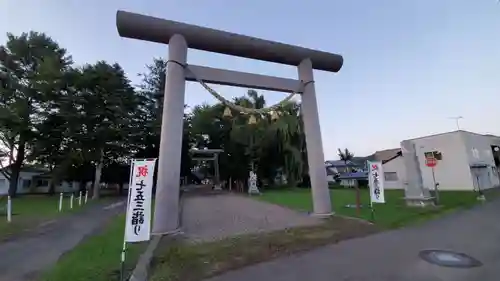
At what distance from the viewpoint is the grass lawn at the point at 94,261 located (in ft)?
12.3

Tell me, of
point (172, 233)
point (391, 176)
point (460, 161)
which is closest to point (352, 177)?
point (391, 176)

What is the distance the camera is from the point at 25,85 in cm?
2081

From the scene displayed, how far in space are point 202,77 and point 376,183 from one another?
6313 millimetres

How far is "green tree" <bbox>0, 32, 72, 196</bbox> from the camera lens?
64.4 ft

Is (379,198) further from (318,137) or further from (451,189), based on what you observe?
(451,189)

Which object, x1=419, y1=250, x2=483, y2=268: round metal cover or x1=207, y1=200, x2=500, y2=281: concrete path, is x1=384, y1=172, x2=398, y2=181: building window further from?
x1=419, y1=250, x2=483, y2=268: round metal cover

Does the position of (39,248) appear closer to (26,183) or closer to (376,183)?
(376,183)

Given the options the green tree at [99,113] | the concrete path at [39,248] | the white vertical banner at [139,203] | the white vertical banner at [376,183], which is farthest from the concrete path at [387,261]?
the green tree at [99,113]

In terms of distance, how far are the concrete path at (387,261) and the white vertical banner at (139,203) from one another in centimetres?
144

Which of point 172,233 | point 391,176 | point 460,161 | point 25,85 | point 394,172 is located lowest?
point 172,233

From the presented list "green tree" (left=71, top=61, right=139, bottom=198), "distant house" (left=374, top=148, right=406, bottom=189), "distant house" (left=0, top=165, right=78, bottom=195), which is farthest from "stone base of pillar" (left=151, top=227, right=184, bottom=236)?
"distant house" (left=0, top=165, right=78, bottom=195)

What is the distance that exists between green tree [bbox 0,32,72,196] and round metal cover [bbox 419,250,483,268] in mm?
24317

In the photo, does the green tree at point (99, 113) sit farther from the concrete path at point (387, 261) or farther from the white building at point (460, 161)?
the white building at point (460, 161)

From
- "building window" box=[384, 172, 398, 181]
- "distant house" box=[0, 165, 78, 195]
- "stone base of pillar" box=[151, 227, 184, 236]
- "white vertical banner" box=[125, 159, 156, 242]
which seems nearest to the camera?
"white vertical banner" box=[125, 159, 156, 242]
